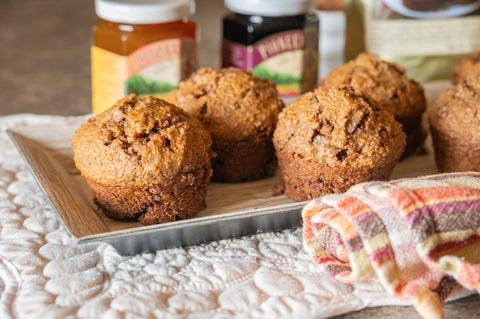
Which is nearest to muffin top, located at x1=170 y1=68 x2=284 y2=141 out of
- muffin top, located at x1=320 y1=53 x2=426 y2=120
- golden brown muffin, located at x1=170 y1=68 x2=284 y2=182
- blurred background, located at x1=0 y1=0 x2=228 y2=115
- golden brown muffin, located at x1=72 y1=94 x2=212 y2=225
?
golden brown muffin, located at x1=170 y1=68 x2=284 y2=182

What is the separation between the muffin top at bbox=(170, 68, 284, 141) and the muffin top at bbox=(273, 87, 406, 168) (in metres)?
0.13

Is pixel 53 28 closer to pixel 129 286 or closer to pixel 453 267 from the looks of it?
pixel 129 286

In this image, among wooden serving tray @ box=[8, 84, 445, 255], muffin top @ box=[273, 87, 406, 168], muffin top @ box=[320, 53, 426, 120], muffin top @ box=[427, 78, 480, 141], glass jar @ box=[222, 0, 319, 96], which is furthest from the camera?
glass jar @ box=[222, 0, 319, 96]

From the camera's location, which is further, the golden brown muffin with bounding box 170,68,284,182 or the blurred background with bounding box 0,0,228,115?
the blurred background with bounding box 0,0,228,115

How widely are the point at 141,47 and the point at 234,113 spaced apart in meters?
0.50

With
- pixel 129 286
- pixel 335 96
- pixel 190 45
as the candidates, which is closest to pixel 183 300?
pixel 129 286

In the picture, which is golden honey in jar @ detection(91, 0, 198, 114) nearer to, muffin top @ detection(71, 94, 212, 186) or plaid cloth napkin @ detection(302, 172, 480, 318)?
muffin top @ detection(71, 94, 212, 186)

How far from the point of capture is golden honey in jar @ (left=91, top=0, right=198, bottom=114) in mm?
1839

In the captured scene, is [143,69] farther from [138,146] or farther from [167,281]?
[167,281]

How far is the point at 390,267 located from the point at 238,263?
0.33 meters

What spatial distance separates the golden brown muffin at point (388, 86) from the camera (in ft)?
5.55

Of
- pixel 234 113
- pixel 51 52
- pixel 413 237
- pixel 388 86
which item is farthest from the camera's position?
pixel 51 52

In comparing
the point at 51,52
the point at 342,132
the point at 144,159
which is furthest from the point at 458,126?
the point at 51,52

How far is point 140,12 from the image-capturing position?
181 cm
